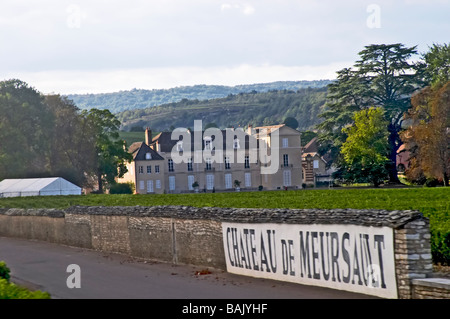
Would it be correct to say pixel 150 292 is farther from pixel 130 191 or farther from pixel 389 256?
pixel 130 191

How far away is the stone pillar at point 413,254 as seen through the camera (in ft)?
45.1

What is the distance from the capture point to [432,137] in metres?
78.4

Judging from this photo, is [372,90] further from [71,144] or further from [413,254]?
[413,254]

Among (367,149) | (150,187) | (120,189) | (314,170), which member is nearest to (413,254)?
(367,149)

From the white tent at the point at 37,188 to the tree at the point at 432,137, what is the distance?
3776 centimetres

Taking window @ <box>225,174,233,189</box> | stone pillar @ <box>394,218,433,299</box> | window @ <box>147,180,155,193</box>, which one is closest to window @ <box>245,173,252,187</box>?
window @ <box>225,174,233,189</box>

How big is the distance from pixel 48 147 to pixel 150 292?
252 ft

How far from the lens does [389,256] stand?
46.4 feet

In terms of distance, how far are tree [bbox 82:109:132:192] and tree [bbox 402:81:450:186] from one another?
3855cm

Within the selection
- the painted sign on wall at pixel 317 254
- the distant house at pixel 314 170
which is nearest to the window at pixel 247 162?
the distant house at pixel 314 170

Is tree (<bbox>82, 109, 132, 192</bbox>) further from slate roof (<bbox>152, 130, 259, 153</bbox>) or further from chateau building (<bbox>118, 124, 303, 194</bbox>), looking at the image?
slate roof (<bbox>152, 130, 259, 153</bbox>)

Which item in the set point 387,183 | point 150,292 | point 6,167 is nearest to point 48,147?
point 6,167

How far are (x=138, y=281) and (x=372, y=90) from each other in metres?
80.6

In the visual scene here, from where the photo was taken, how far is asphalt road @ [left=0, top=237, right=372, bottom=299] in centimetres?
1606
